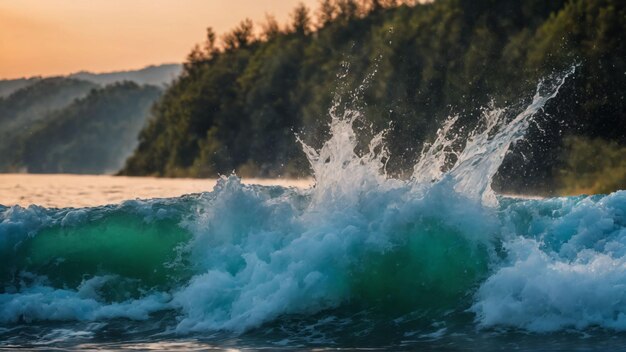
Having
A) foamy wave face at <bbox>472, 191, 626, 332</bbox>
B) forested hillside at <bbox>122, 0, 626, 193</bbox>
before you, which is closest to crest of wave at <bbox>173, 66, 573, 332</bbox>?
foamy wave face at <bbox>472, 191, 626, 332</bbox>

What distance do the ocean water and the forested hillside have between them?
2474 cm

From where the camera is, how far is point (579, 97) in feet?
148

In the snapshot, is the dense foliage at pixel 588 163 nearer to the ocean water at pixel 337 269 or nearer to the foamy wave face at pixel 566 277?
the ocean water at pixel 337 269

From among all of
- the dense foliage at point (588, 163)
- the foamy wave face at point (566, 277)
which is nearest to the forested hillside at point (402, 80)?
the dense foliage at point (588, 163)

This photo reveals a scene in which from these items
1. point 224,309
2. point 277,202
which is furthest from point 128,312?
point 277,202

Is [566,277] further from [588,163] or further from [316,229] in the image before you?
[588,163]

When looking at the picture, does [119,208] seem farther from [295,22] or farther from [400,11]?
[295,22]

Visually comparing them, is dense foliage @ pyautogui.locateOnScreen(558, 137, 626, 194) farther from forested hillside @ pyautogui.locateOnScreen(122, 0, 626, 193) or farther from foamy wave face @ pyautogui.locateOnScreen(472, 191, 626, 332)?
foamy wave face @ pyautogui.locateOnScreen(472, 191, 626, 332)

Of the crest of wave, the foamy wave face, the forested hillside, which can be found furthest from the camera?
the forested hillside

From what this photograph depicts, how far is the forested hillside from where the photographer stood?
148ft

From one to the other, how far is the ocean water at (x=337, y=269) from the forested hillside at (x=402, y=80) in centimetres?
2474

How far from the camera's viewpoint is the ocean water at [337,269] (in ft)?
37.8

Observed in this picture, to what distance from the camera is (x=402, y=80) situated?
2456 inches

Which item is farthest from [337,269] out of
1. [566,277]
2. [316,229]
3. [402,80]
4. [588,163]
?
[402,80]
